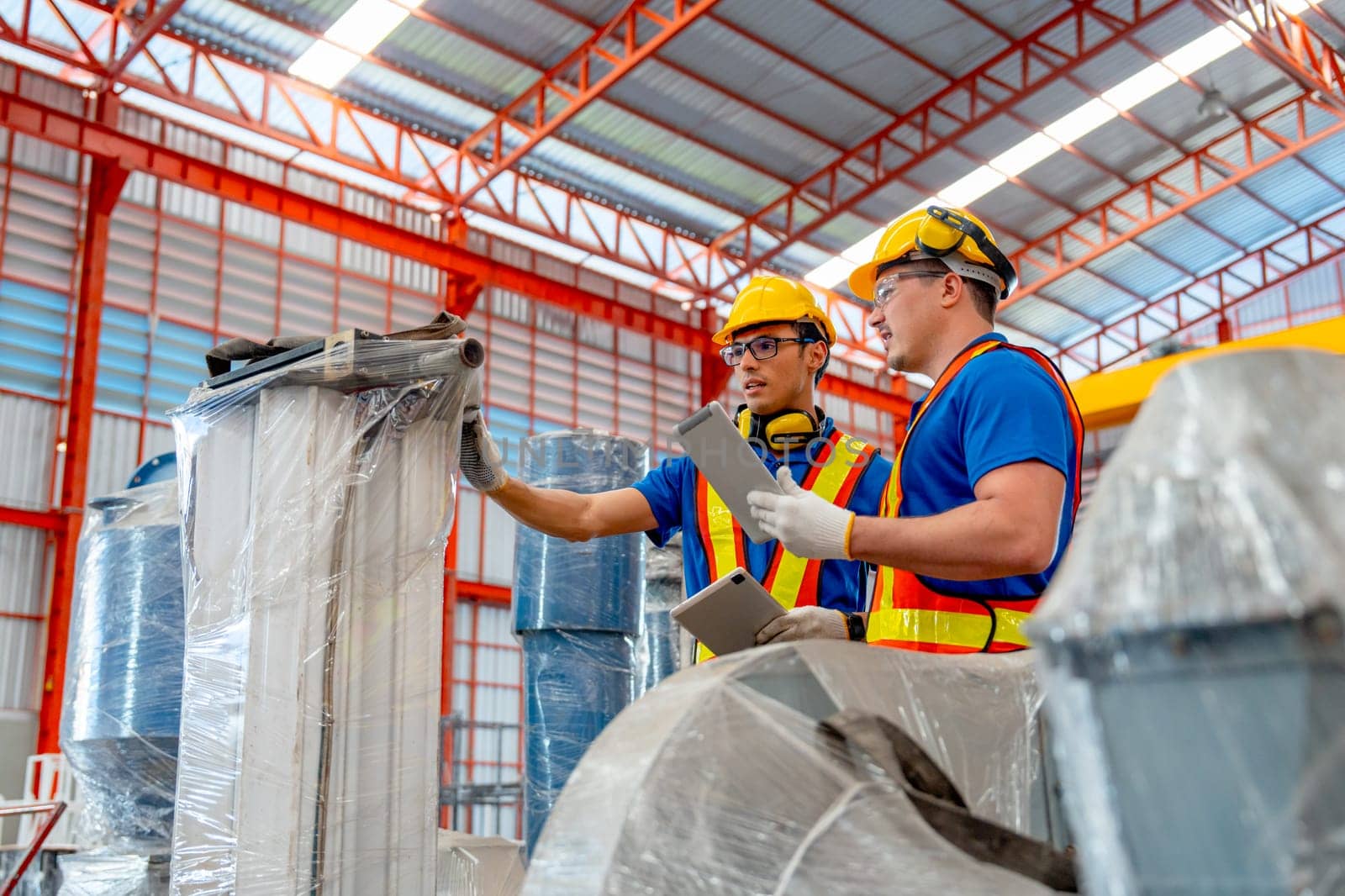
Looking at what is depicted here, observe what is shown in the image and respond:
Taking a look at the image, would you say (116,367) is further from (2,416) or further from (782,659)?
(782,659)

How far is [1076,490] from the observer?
105 inches

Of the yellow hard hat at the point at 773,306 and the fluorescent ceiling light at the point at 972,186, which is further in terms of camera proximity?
the fluorescent ceiling light at the point at 972,186

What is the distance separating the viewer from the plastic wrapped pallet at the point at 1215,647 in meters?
0.96

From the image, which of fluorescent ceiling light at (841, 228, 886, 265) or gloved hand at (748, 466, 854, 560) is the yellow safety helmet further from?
fluorescent ceiling light at (841, 228, 886, 265)

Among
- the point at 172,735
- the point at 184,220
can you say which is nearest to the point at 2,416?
the point at 184,220

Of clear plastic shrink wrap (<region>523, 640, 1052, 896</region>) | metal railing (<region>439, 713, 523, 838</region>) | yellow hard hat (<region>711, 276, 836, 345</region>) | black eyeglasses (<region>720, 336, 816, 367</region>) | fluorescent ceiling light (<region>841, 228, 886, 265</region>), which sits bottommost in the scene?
metal railing (<region>439, 713, 523, 838</region>)

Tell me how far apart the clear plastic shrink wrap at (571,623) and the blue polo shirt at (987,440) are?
16.2 feet

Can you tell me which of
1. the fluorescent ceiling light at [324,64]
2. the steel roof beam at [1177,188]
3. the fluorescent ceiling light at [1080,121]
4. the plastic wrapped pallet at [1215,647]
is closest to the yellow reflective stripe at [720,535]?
the plastic wrapped pallet at [1215,647]

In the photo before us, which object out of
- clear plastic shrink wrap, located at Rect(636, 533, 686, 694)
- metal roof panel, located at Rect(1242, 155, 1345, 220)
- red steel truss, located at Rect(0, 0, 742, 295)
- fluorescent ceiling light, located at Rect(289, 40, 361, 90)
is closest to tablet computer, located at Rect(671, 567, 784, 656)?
clear plastic shrink wrap, located at Rect(636, 533, 686, 694)

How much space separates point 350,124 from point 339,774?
51.4 feet

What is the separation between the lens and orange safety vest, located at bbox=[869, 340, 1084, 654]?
2438 millimetres

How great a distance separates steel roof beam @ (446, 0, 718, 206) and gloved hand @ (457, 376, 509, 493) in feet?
40.5

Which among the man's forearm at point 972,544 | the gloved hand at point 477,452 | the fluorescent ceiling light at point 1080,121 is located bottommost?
the man's forearm at point 972,544

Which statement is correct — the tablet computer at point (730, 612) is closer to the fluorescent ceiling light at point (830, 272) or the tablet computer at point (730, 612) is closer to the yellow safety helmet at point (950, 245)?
the yellow safety helmet at point (950, 245)
